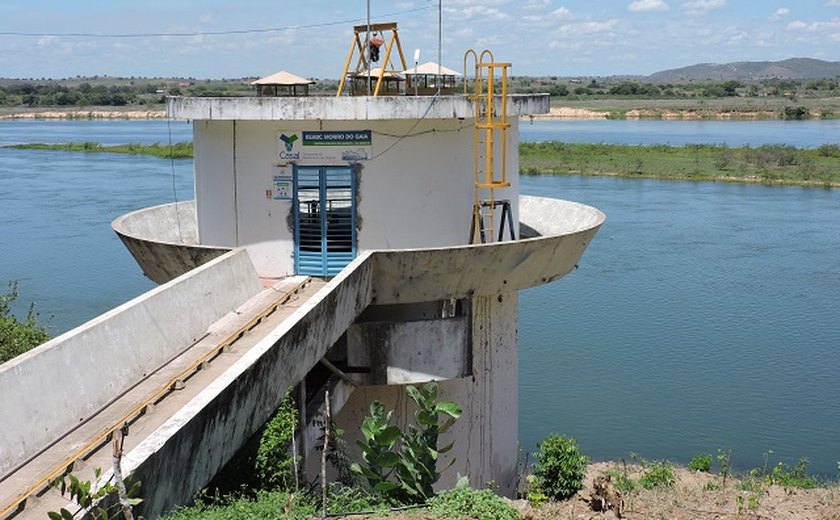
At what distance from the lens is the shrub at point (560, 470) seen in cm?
1434

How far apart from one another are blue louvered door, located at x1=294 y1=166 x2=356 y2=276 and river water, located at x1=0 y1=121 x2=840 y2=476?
8131 millimetres

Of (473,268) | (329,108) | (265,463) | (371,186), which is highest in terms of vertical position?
(329,108)

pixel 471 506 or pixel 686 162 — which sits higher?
pixel 686 162

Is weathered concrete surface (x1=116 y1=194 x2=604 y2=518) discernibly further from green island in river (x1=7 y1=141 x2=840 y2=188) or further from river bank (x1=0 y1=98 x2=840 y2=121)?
river bank (x1=0 y1=98 x2=840 y2=121)

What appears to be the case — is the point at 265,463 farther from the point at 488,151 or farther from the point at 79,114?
the point at 79,114

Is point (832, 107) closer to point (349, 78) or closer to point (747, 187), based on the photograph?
point (747, 187)

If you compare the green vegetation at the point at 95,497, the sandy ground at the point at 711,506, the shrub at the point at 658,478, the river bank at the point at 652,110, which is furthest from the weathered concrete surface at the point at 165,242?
the river bank at the point at 652,110

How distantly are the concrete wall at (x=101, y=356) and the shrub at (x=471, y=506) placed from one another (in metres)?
3.05

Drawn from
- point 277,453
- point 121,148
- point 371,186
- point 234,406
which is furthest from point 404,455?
point 121,148

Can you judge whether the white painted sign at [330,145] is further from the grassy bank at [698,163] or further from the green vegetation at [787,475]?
the grassy bank at [698,163]

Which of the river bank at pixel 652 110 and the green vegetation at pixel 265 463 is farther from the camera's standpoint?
the river bank at pixel 652 110

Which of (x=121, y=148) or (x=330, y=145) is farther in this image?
(x=121, y=148)

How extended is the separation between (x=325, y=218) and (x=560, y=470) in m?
5.38

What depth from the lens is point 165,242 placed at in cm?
1284
